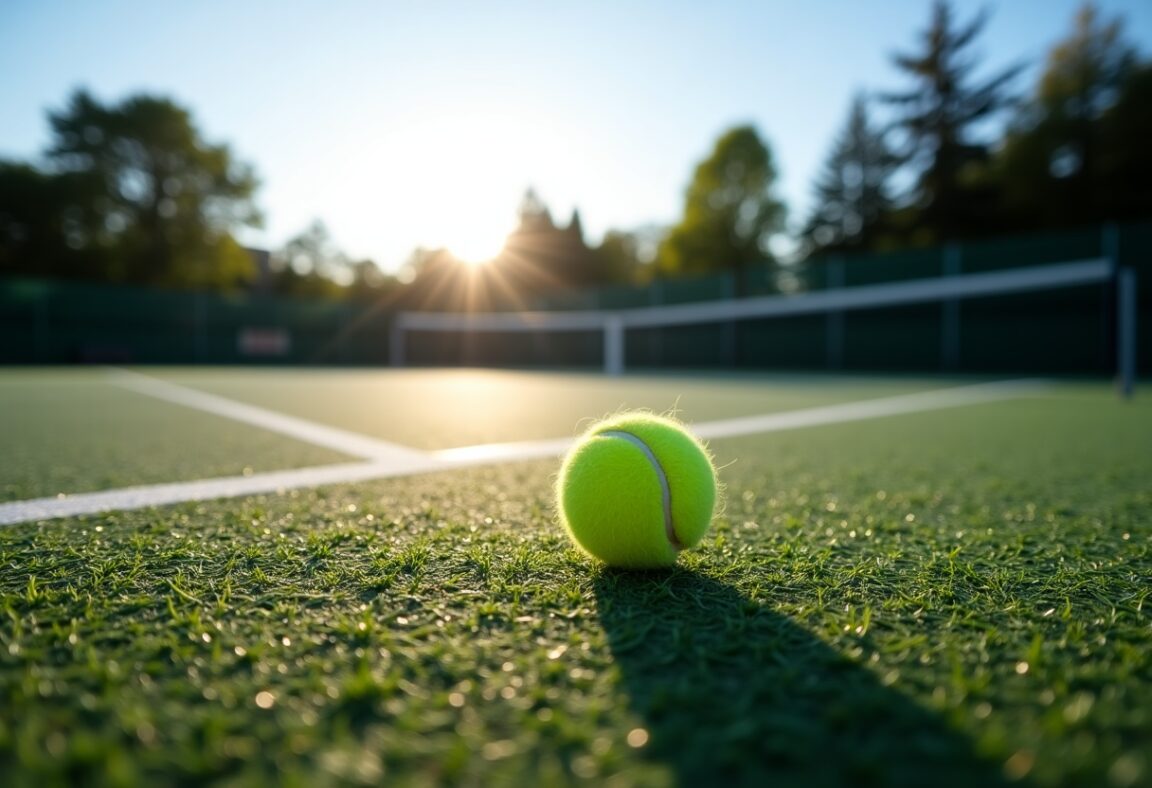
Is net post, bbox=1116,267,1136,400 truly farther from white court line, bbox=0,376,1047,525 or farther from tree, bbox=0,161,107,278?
tree, bbox=0,161,107,278

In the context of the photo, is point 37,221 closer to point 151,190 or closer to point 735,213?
point 151,190

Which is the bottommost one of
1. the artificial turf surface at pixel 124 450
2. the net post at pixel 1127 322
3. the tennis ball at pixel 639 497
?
the artificial turf surface at pixel 124 450

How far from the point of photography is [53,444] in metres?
4.49

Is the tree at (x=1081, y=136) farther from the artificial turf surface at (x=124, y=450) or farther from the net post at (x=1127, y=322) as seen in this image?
the artificial turf surface at (x=124, y=450)

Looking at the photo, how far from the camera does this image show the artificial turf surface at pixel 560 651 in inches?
36.4

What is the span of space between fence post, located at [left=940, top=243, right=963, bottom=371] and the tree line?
7160 millimetres

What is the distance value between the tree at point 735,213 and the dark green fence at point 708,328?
12526 millimetres

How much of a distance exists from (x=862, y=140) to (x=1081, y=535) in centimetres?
4648

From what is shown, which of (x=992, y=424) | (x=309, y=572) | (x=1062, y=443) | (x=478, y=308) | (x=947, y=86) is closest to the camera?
(x=309, y=572)

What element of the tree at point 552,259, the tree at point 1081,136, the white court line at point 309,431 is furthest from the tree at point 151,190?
the tree at point 1081,136

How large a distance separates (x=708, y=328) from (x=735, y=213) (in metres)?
17.8

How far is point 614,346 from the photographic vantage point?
22.1 m

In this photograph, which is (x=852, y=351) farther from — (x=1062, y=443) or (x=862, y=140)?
(x=862, y=140)

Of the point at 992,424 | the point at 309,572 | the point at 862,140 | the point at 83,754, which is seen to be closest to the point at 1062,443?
the point at 992,424
